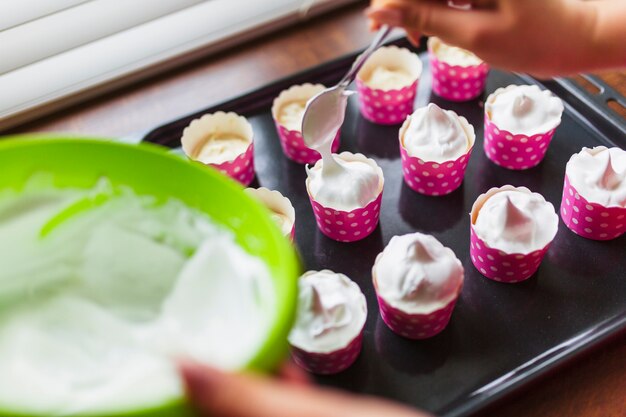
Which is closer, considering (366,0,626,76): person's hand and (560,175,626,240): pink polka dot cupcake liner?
(366,0,626,76): person's hand

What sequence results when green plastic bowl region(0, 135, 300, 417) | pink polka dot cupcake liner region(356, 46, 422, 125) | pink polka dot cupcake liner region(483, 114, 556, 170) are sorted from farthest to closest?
pink polka dot cupcake liner region(356, 46, 422, 125) < pink polka dot cupcake liner region(483, 114, 556, 170) < green plastic bowl region(0, 135, 300, 417)

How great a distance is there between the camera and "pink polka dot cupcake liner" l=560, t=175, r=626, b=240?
1.16m

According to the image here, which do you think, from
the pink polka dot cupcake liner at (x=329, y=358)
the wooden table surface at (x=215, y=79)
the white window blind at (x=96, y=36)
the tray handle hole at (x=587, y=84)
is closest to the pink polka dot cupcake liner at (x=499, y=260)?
the pink polka dot cupcake liner at (x=329, y=358)

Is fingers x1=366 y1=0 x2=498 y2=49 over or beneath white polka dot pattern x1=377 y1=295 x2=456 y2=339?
over

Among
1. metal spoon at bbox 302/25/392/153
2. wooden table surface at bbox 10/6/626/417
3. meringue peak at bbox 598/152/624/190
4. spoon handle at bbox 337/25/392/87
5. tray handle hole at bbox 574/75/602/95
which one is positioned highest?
spoon handle at bbox 337/25/392/87

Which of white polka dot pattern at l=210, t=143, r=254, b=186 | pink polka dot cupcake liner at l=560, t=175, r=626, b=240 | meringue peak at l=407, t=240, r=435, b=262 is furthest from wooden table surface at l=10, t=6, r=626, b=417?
meringue peak at l=407, t=240, r=435, b=262

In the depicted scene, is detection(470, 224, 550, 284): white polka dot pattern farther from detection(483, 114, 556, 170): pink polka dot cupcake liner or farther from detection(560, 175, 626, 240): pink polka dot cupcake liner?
detection(483, 114, 556, 170): pink polka dot cupcake liner

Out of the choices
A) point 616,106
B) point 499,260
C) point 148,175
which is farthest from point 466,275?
point 148,175

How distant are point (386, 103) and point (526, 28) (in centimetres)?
51

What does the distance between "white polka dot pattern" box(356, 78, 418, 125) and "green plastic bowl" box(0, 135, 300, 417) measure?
0.69 metres

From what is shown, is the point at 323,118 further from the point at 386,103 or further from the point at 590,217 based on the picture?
the point at 590,217

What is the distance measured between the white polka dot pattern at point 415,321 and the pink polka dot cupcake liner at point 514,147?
366 millimetres

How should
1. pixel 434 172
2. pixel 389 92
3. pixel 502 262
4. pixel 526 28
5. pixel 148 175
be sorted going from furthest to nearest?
pixel 389 92
pixel 434 172
pixel 502 262
pixel 526 28
pixel 148 175

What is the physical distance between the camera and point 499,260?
1.13 metres
